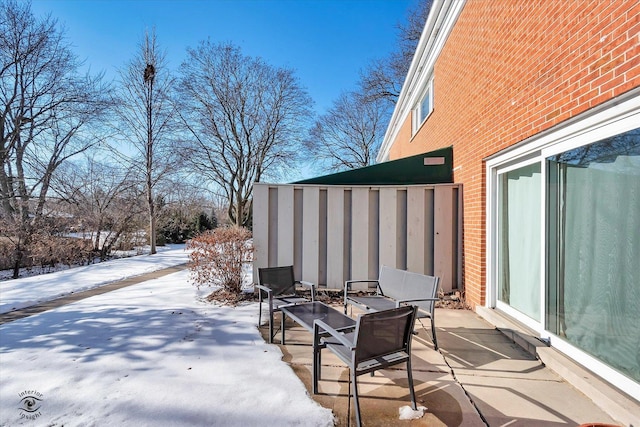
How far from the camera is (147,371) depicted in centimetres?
299

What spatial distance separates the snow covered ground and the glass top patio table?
0.47 metres

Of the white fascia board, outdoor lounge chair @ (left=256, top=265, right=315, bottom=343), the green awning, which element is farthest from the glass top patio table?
the white fascia board

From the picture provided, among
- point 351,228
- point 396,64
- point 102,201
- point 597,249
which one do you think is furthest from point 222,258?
point 396,64

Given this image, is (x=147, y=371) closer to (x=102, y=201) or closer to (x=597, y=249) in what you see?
(x=597, y=249)

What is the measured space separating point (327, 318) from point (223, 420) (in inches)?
57.4

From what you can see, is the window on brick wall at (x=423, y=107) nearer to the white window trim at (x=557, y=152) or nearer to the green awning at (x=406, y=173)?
the green awning at (x=406, y=173)

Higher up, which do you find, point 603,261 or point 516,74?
point 516,74

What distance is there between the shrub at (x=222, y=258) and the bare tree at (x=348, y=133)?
754 inches

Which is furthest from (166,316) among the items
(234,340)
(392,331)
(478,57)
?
(478,57)

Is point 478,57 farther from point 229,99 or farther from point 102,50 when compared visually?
point 229,99

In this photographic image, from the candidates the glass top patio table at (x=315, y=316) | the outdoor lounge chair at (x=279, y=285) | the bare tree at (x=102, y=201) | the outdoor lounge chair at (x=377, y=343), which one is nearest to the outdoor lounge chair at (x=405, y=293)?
the glass top patio table at (x=315, y=316)

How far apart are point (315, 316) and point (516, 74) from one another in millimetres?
3769

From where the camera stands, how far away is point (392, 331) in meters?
2.47

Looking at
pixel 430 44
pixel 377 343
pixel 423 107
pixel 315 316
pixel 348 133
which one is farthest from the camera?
pixel 348 133
